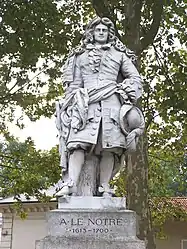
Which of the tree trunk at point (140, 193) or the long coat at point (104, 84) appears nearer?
the long coat at point (104, 84)

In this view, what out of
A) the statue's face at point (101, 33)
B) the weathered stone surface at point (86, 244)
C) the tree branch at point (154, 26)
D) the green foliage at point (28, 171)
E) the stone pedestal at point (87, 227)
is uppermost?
the tree branch at point (154, 26)

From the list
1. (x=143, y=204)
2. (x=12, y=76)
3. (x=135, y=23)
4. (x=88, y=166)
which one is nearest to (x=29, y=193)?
(x=12, y=76)

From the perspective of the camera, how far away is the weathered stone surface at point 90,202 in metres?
6.39

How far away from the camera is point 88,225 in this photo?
6227 mm

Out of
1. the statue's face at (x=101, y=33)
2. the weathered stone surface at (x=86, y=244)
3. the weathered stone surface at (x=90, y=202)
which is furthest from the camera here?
the statue's face at (x=101, y=33)

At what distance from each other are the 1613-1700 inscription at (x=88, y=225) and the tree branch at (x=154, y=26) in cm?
949

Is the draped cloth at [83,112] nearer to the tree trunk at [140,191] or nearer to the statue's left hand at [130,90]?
the statue's left hand at [130,90]

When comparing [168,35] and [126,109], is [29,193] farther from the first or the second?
[126,109]

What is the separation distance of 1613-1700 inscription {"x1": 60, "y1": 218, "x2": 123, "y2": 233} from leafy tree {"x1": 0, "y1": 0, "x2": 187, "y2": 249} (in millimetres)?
6351

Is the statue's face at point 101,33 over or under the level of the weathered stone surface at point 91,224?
over

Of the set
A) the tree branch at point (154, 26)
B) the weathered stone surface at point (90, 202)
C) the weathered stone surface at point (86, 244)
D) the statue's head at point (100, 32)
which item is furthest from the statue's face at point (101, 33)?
the tree branch at point (154, 26)

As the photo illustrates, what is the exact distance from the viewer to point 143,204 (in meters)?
12.5

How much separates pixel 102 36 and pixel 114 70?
0.57 metres

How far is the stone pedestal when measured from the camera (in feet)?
19.7
